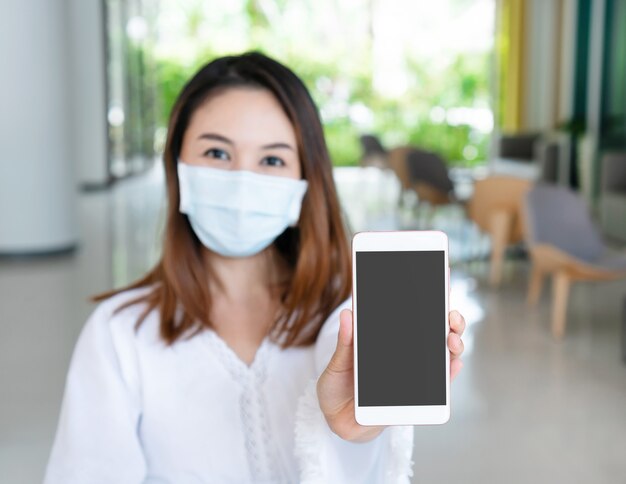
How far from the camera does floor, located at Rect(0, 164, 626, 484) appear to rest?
139 inches

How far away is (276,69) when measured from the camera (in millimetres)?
1502

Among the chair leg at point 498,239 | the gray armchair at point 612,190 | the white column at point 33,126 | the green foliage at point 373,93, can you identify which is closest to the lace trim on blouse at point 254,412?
the chair leg at point 498,239

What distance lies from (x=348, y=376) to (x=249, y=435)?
375mm

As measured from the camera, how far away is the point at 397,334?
1.08m

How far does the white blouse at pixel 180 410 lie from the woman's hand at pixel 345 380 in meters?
0.16

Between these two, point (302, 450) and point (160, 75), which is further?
point (160, 75)

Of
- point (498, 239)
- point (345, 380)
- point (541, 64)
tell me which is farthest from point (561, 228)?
point (541, 64)

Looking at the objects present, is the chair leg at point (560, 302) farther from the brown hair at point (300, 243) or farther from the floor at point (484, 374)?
the brown hair at point (300, 243)

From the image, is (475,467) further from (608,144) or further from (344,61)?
(344,61)

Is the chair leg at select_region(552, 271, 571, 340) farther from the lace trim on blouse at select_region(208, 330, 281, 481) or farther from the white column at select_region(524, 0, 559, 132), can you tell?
the white column at select_region(524, 0, 559, 132)

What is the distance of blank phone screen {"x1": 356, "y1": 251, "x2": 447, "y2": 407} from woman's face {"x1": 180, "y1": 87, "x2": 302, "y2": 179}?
0.44 meters

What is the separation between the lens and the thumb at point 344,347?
1.06m

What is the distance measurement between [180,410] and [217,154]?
1.27ft

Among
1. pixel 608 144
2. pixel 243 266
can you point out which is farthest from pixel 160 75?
pixel 243 266
